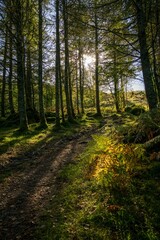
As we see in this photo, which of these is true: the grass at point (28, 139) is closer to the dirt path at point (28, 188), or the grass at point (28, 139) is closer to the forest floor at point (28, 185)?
the forest floor at point (28, 185)

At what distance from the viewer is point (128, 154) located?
Result: 6.12 m

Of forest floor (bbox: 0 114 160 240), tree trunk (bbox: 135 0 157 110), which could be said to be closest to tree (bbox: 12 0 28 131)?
forest floor (bbox: 0 114 160 240)

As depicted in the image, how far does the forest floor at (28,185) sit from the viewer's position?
4.84 metres

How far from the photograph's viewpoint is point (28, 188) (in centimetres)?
688

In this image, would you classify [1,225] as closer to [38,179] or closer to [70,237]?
[70,237]

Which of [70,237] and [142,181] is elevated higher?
[142,181]

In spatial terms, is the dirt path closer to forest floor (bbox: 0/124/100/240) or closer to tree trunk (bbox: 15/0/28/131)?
forest floor (bbox: 0/124/100/240)

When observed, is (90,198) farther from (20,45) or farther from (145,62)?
(20,45)

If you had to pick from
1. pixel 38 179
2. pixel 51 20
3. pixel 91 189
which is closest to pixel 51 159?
pixel 38 179

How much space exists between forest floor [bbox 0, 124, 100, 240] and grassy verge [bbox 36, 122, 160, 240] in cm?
27

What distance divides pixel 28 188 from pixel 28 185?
0.26m

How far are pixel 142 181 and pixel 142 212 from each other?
1.22 m

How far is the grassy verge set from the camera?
4172 millimetres

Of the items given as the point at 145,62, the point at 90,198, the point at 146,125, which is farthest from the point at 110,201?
the point at 145,62
